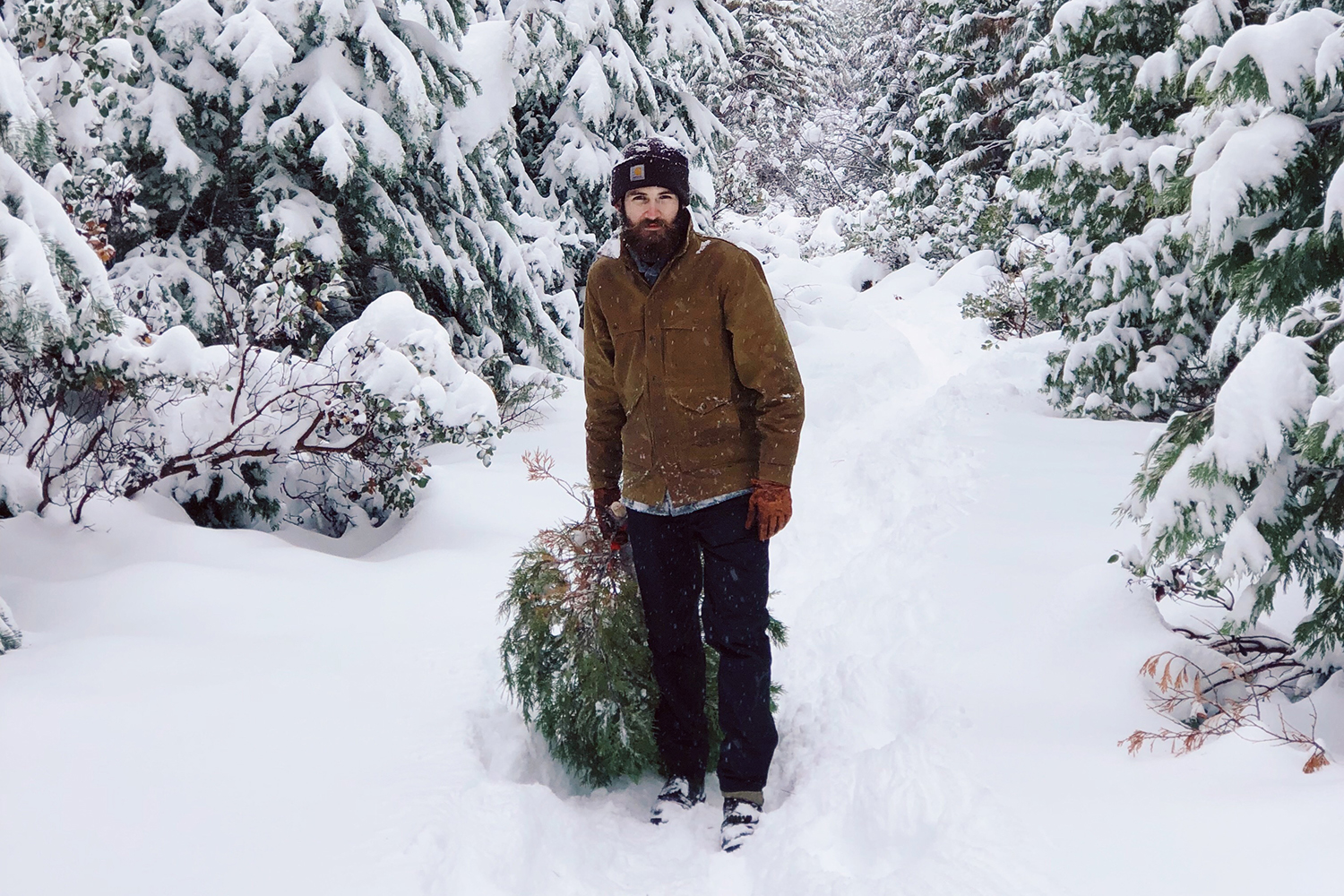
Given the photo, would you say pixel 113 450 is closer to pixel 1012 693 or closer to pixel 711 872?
pixel 711 872

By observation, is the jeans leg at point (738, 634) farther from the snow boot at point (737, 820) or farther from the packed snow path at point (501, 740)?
the packed snow path at point (501, 740)

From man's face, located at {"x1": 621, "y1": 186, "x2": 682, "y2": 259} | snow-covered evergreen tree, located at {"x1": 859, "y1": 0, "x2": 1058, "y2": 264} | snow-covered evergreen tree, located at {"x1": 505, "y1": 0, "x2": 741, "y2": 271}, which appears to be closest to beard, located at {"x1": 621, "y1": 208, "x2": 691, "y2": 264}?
man's face, located at {"x1": 621, "y1": 186, "x2": 682, "y2": 259}

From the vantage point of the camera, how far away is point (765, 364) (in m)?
2.83

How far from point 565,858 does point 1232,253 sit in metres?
3.02

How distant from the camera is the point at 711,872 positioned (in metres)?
2.83

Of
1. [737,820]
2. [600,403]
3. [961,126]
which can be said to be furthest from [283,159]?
[961,126]

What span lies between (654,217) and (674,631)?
1.39 m

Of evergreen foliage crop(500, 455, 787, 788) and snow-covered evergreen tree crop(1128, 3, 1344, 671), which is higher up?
snow-covered evergreen tree crop(1128, 3, 1344, 671)

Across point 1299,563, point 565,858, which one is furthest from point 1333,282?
point 565,858

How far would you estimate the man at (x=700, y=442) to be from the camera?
2.86 metres

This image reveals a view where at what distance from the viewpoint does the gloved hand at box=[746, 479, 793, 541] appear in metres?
2.79

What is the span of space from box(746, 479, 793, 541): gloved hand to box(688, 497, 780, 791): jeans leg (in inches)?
3.5

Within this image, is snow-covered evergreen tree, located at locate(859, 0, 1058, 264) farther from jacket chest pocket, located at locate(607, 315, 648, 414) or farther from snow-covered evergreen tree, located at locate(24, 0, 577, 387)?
jacket chest pocket, located at locate(607, 315, 648, 414)

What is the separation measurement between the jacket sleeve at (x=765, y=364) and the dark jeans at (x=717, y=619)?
22 centimetres
